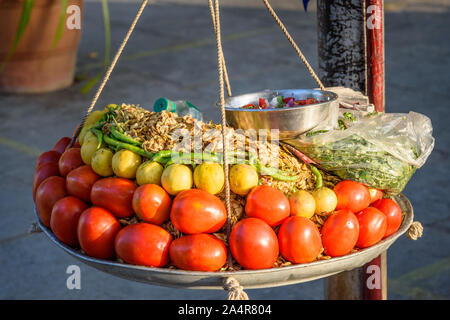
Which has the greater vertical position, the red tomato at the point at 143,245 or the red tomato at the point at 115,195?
the red tomato at the point at 115,195

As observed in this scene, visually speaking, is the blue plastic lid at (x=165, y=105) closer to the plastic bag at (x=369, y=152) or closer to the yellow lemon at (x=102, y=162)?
the yellow lemon at (x=102, y=162)

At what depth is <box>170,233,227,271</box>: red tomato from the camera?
1674mm

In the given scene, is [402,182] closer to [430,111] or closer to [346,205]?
[346,205]

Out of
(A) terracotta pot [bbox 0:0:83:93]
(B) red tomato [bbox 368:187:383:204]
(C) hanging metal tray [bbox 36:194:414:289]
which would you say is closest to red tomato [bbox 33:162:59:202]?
(C) hanging metal tray [bbox 36:194:414:289]

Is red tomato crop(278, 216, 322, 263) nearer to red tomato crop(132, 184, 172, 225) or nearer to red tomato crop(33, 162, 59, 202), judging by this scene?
red tomato crop(132, 184, 172, 225)

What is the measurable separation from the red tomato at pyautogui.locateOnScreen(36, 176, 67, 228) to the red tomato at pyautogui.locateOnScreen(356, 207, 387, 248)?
3.17 ft

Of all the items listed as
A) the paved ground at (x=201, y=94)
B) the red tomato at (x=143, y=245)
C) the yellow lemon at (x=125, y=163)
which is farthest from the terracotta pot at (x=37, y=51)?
the red tomato at (x=143, y=245)

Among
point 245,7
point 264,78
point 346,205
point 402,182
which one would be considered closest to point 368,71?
point 402,182

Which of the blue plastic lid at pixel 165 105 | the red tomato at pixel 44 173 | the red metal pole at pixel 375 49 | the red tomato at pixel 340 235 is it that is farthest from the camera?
the red metal pole at pixel 375 49

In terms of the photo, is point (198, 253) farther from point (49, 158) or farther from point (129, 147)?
point (49, 158)

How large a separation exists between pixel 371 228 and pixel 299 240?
0.87 feet

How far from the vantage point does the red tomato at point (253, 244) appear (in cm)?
167

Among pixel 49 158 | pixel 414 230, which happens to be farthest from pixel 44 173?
pixel 414 230

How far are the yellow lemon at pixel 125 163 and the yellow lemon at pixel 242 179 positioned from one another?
0.31m
